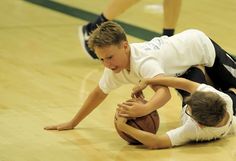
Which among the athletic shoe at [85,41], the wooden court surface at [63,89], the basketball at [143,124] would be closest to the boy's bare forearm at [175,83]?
the basketball at [143,124]

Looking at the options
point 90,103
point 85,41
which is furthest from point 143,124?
point 85,41

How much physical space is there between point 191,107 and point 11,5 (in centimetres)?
374

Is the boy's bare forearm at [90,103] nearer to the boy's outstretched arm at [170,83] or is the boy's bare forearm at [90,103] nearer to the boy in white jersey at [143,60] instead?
the boy in white jersey at [143,60]

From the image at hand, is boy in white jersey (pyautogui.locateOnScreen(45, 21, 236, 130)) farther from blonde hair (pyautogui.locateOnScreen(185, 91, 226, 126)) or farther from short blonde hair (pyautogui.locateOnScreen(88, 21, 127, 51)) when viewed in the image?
blonde hair (pyautogui.locateOnScreen(185, 91, 226, 126))

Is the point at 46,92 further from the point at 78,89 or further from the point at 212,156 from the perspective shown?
the point at 212,156

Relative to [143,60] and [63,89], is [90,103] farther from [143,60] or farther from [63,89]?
[63,89]

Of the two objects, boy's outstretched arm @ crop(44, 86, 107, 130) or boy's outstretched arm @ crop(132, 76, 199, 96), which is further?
boy's outstretched arm @ crop(44, 86, 107, 130)

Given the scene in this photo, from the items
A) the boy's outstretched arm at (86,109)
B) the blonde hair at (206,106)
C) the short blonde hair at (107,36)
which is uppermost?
the short blonde hair at (107,36)

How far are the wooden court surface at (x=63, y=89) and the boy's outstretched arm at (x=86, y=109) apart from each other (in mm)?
38

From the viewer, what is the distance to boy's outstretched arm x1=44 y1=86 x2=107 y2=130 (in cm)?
307

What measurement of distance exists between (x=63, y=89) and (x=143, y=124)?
96 centimetres

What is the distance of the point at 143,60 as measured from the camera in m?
2.92

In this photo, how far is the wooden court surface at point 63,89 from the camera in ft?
9.25

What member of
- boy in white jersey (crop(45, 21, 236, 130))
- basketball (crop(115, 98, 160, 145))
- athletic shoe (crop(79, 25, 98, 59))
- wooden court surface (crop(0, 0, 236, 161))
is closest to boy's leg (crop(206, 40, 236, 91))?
boy in white jersey (crop(45, 21, 236, 130))
